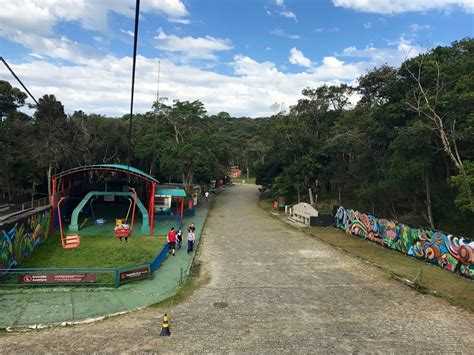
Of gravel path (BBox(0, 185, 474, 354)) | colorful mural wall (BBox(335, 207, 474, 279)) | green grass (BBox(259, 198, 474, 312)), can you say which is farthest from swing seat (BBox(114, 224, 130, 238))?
colorful mural wall (BBox(335, 207, 474, 279))

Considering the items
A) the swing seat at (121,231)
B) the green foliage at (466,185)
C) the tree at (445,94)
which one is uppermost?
the tree at (445,94)

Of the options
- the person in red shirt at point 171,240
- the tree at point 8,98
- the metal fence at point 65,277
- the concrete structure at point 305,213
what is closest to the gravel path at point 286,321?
the metal fence at point 65,277

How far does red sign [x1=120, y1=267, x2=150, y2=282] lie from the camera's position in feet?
44.4

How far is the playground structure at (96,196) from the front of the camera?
24766 millimetres

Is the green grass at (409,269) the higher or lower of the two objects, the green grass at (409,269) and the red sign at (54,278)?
the higher

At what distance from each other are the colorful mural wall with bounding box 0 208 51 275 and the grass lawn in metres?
0.40

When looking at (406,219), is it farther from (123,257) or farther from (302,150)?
(123,257)

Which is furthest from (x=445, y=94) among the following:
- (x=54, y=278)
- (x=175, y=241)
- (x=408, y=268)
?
(x=54, y=278)

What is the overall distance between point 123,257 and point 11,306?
6623 millimetres

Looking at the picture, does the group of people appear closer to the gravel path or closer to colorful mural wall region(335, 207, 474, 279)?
the gravel path

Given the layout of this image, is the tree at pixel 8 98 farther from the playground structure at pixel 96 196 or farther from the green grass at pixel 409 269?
the green grass at pixel 409 269

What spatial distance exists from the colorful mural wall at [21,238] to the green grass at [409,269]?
14.9 m

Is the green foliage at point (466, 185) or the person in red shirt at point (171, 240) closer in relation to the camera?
the green foliage at point (466, 185)

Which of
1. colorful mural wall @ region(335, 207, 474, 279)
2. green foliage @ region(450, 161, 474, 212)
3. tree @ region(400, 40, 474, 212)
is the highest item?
tree @ region(400, 40, 474, 212)
